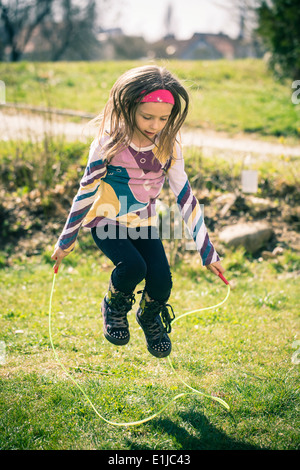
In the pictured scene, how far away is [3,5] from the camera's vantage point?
2398 centimetres

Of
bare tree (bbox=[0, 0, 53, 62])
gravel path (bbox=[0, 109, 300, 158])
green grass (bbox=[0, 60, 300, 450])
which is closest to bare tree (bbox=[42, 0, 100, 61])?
bare tree (bbox=[0, 0, 53, 62])

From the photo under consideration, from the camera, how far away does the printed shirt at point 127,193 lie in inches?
105

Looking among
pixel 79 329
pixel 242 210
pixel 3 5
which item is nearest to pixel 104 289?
pixel 79 329

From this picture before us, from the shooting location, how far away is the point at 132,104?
8.66 feet

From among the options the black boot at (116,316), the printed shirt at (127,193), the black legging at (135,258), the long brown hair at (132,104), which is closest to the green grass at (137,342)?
the long brown hair at (132,104)

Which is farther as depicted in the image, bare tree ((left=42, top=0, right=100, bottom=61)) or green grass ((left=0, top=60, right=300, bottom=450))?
bare tree ((left=42, top=0, right=100, bottom=61))

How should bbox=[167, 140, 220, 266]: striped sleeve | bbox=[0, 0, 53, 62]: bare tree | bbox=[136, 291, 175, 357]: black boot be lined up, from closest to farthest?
1. bbox=[167, 140, 220, 266]: striped sleeve
2. bbox=[136, 291, 175, 357]: black boot
3. bbox=[0, 0, 53, 62]: bare tree

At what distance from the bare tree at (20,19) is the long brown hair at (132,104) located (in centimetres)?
2498

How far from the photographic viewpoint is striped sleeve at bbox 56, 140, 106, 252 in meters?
2.65

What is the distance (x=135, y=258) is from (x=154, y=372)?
3.25 ft

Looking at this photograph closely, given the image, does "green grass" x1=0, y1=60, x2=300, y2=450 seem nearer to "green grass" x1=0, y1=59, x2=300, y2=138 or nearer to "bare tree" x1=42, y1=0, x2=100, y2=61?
"green grass" x1=0, y1=59, x2=300, y2=138

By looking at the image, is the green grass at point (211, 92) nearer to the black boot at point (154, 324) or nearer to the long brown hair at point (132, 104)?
the long brown hair at point (132, 104)

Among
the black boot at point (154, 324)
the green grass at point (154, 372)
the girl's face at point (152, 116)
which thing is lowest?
the green grass at point (154, 372)

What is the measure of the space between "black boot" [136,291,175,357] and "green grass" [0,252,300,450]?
29 cm
